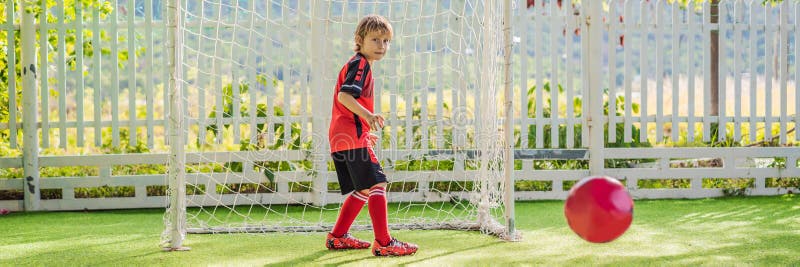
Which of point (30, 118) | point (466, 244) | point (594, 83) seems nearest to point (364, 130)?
point (466, 244)

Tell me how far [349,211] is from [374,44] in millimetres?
799

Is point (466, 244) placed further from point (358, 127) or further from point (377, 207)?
point (358, 127)

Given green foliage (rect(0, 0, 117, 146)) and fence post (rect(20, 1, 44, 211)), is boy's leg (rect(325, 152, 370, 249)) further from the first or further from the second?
fence post (rect(20, 1, 44, 211))

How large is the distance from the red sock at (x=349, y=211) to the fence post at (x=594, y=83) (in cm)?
269

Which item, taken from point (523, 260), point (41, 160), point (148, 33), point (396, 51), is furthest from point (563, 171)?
point (41, 160)

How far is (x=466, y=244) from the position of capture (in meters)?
4.19

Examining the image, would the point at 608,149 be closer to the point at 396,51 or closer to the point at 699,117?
the point at 699,117

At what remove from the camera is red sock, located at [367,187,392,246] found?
3855mm

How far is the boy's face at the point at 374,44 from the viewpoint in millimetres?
3889

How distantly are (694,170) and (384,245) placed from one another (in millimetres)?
3349

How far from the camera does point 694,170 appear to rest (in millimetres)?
6336

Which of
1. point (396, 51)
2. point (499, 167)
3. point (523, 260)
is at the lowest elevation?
point (523, 260)

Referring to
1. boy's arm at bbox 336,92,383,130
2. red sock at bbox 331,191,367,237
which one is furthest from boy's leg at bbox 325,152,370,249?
boy's arm at bbox 336,92,383,130

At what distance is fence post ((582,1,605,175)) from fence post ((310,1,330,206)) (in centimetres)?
189
